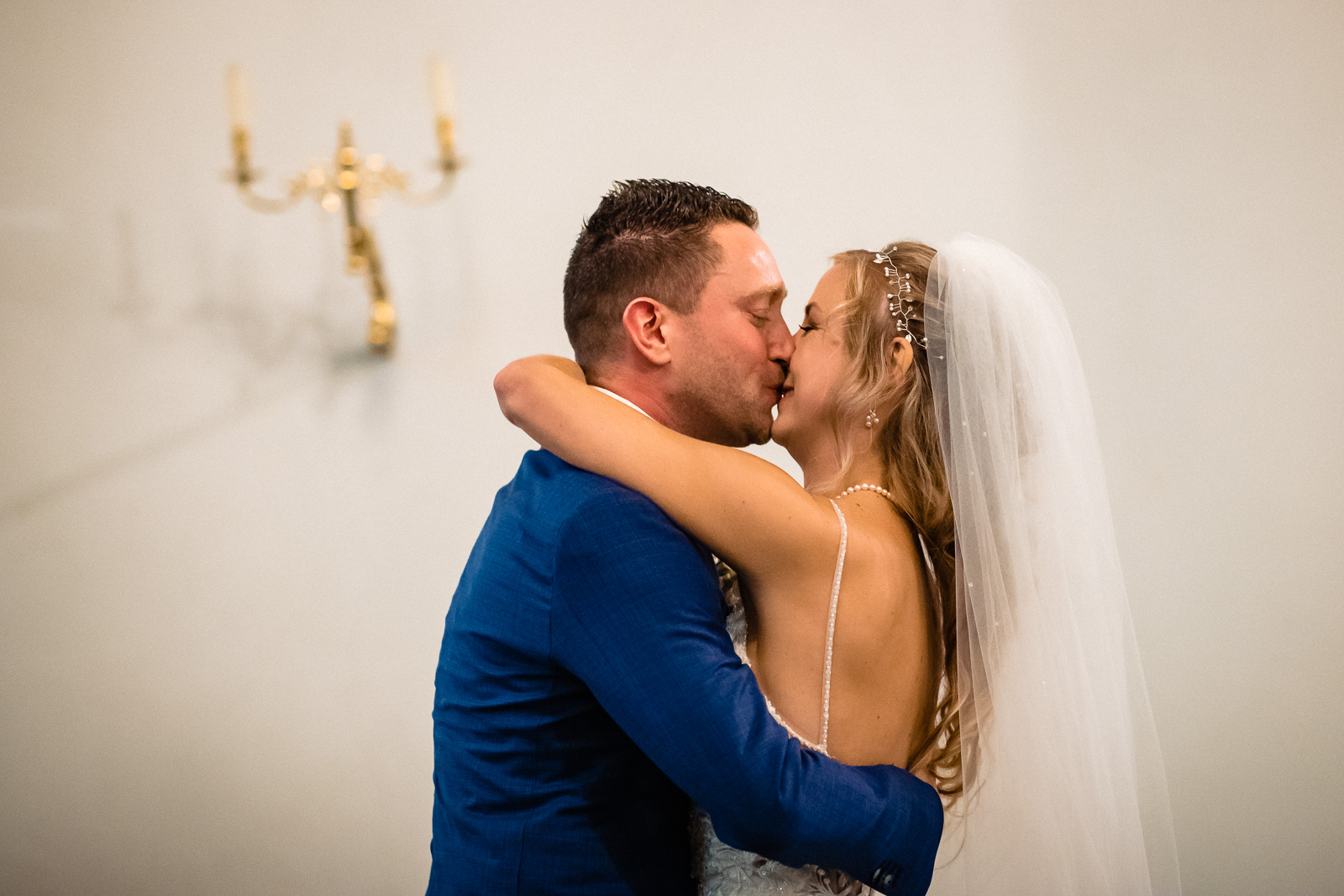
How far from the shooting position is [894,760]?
1.42 meters

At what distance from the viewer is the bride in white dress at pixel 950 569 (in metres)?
1.30

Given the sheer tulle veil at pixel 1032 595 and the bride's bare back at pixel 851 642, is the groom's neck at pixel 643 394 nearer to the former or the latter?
the bride's bare back at pixel 851 642

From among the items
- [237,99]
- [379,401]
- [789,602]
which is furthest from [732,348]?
[237,99]

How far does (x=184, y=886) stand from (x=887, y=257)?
6.74 feet

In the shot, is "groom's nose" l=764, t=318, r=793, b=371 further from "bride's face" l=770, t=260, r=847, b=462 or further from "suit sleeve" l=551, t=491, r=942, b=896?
"suit sleeve" l=551, t=491, r=942, b=896

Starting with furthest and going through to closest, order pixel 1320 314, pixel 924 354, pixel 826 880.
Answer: pixel 1320 314, pixel 924 354, pixel 826 880

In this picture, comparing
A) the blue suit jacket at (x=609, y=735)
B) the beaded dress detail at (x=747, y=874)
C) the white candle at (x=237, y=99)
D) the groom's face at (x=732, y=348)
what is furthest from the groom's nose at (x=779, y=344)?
the white candle at (x=237, y=99)

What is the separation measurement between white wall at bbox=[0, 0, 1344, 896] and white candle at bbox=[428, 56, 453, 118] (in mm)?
261

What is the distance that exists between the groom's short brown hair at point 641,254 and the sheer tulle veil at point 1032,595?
0.36 meters

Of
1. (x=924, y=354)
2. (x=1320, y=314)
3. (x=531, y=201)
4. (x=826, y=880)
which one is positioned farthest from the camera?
(x=531, y=201)

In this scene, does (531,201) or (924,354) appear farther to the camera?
(531,201)

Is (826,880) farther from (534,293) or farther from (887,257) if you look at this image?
(534,293)

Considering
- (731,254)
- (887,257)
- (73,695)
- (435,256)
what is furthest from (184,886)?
(887,257)

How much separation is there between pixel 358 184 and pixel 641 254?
0.91 m
